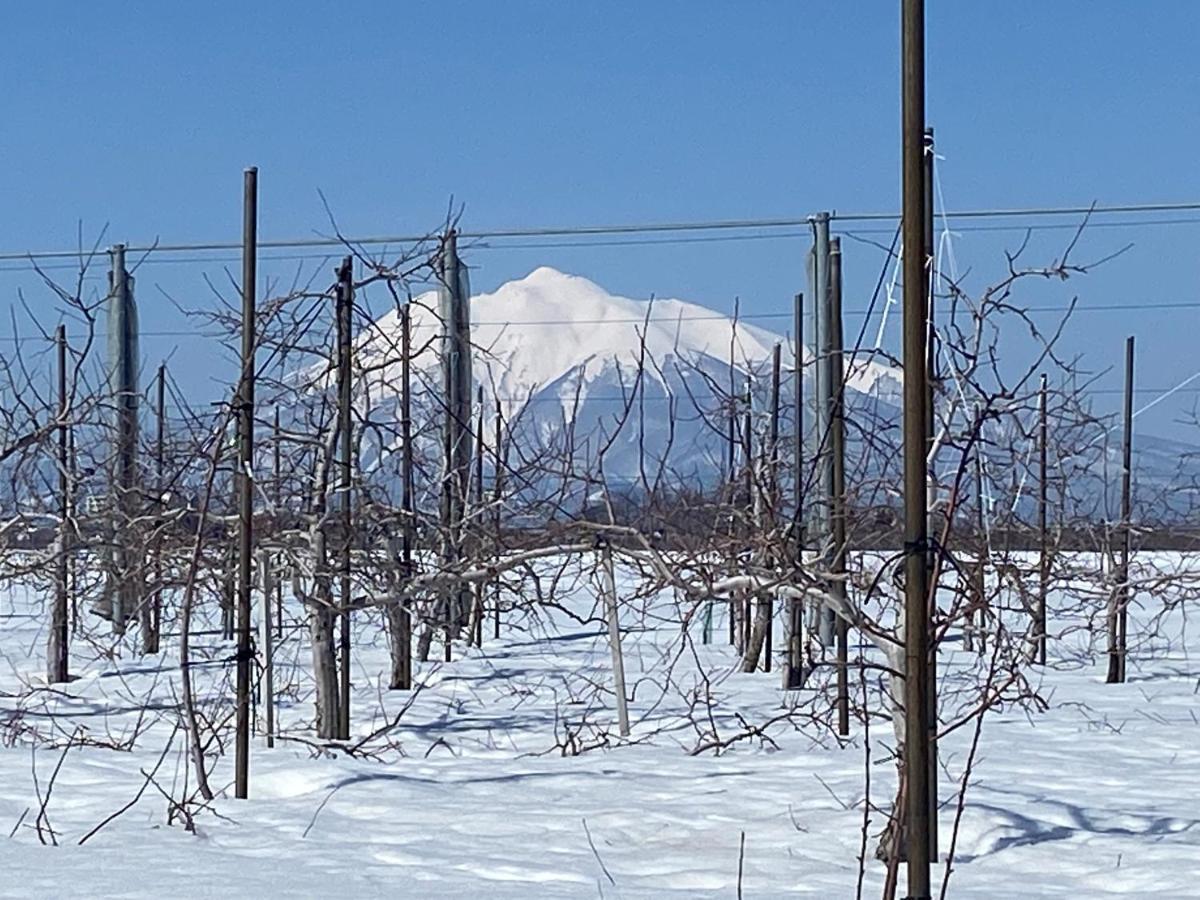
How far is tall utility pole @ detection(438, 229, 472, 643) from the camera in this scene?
44.6ft

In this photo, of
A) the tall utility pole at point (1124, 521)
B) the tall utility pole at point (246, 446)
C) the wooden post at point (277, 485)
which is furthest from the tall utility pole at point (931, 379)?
the tall utility pole at point (1124, 521)

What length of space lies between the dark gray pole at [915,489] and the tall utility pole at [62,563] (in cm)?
933

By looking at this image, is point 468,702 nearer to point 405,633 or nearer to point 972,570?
point 405,633

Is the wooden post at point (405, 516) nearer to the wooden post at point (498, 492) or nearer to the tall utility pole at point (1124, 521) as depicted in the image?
the wooden post at point (498, 492)

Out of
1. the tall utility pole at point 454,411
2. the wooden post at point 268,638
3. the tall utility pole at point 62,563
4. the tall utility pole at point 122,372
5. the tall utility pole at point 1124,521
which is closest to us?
the wooden post at point 268,638

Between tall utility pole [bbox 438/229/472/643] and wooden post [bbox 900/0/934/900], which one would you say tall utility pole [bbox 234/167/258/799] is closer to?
tall utility pole [bbox 438/229/472/643]

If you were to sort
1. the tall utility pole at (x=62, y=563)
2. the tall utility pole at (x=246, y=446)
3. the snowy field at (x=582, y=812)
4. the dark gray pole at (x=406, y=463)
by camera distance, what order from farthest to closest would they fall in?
the tall utility pole at (x=62, y=563)
the dark gray pole at (x=406, y=463)
the tall utility pole at (x=246, y=446)
the snowy field at (x=582, y=812)

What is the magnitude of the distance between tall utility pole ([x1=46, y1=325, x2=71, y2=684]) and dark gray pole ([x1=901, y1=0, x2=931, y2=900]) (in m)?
9.33

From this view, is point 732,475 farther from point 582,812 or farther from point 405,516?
point 582,812

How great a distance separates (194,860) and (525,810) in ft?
6.54

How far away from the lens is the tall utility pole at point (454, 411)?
44.6 ft

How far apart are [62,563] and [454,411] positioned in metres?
3.75

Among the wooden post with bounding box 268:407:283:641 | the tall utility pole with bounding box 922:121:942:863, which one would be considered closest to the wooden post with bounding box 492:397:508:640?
the wooden post with bounding box 268:407:283:641

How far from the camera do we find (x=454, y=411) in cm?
1630
